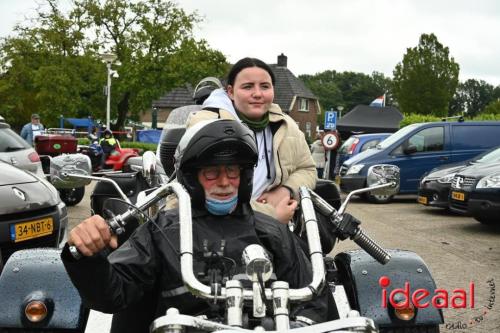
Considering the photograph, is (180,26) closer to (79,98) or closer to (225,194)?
(79,98)

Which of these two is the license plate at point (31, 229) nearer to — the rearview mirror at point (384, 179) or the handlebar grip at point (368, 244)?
the rearview mirror at point (384, 179)

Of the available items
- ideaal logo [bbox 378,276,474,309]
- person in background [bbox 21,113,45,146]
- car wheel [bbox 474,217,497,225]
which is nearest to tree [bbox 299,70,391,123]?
person in background [bbox 21,113,45,146]

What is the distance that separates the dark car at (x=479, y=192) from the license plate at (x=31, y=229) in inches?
268

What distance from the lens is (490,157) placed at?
13078mm

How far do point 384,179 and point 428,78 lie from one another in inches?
2692

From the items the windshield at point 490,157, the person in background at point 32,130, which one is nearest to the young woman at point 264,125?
the windshield at point 490,157

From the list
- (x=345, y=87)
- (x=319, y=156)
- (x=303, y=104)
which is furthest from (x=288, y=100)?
(x=345, y=87)

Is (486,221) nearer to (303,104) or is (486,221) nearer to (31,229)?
(31,229)

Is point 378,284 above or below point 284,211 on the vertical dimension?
below

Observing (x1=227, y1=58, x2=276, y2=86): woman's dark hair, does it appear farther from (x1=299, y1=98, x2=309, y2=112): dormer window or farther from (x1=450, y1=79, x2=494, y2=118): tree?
(x1=450, y1=79, x2=494, y2=118): tree

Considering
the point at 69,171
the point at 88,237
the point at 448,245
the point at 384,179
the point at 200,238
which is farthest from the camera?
the point at 448,245

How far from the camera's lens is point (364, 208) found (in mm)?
15875

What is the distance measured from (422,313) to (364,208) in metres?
12.4

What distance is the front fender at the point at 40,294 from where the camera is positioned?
3.51 metres
